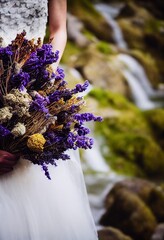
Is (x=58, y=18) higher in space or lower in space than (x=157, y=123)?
lower

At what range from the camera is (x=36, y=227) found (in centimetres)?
197

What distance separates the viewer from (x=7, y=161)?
182cm

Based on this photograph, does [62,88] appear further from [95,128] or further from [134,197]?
[95,128]

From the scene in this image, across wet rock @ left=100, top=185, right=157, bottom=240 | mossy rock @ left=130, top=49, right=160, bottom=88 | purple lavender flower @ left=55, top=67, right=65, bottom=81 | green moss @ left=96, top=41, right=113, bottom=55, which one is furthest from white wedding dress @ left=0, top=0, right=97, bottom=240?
mossy rock @ left=130, top=49, right=160, bottom=88

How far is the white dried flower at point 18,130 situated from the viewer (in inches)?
68.5

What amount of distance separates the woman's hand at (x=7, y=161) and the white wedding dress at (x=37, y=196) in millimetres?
66

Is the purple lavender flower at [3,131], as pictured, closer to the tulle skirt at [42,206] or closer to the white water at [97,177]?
the tulle skirt at [42,206]

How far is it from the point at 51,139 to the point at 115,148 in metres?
5.70

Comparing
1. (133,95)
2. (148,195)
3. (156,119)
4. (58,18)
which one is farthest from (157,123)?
(58,18)

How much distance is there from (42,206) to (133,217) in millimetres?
3315

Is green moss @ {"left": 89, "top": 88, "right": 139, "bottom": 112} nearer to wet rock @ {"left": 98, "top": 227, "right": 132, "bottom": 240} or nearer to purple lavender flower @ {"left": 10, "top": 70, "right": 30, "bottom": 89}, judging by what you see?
wet rock @ {"left": 98, "top": 227, "right": 132, "bottom": 240}

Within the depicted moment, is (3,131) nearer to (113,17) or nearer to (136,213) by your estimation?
(136,213)

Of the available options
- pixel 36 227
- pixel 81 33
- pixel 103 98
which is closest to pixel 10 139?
pixel 36 227

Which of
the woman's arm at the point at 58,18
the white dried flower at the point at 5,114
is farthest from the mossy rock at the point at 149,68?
the white dried flower at the point at 5,114
